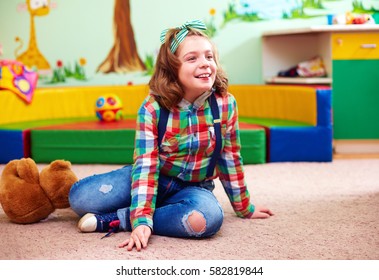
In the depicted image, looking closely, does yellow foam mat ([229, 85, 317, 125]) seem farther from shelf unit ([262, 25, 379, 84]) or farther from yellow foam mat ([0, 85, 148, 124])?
yellow foam mat ([0, 85, 148, 124])

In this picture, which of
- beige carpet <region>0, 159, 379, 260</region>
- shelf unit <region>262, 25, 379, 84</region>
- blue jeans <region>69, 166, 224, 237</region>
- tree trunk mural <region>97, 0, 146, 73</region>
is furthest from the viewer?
tree trunk mural <region>97, 0, 146, 73</region>

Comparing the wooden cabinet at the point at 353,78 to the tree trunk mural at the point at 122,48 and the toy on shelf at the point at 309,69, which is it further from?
the tree trunk mural at the point at 122,48

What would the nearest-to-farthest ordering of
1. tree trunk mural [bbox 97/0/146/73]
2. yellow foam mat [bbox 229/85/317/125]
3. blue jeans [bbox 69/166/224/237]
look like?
blue jeans [bbox 69/166/224/237]
yellow foam mat [bbox 229/85/317/125]
tree trunk mural [bbox 97/0/146/73]

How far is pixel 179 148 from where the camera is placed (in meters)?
1.65

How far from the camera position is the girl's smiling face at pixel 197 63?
160 cm

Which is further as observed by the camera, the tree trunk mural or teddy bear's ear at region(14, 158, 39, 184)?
the tree trunk mural

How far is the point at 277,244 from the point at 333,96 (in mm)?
1701

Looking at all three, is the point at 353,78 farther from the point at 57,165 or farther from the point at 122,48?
the point at 57,165

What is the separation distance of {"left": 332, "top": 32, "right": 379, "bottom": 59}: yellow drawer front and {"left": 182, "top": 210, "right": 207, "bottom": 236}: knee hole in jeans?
1.81 meters

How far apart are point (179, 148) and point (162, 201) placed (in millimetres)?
172

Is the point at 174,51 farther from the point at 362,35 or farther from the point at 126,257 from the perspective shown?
the point at 362,35

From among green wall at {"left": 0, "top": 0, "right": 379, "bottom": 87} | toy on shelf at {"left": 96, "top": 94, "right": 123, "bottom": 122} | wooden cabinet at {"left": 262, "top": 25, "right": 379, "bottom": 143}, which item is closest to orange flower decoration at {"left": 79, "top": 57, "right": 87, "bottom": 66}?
green wall at {"left": 0, "top": 0, "right": 379, "bottom": 87}

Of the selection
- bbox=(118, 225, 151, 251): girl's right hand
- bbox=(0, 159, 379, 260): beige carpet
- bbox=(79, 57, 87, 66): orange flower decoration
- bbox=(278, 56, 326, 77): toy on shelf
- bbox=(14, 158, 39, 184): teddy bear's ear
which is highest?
bbox=(79, 57, 87, 66): orange flower decoration

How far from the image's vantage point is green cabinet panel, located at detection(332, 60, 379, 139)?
310 cm
